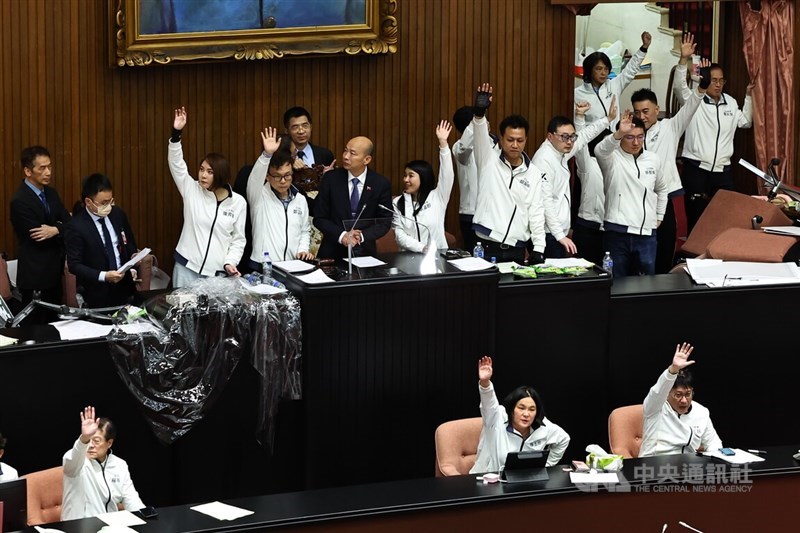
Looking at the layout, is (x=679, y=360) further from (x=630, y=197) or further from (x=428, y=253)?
(x=630, y=197)

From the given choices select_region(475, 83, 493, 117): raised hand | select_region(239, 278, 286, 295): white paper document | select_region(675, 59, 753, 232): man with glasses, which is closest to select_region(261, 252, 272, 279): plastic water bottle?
select_region(239, 278, 286, 295): white paper document

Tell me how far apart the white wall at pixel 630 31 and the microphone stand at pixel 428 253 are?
4801mm

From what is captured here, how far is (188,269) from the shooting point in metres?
8.02

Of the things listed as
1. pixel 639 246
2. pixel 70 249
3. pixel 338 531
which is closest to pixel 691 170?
pixel 639 246

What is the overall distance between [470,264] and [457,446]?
115 cm

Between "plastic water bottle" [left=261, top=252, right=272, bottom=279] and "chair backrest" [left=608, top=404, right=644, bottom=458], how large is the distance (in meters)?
1.87

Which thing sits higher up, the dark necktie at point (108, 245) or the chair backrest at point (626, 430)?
the dark necktie at point (108, 245)

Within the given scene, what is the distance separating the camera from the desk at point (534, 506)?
5.75m

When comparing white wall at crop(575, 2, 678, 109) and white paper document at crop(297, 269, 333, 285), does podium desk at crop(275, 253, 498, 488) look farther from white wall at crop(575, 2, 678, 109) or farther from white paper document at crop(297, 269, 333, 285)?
white wall at crop(575, 2, 678, 109)

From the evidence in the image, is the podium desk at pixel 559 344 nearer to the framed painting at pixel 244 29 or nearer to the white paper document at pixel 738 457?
the white paper document at pixel 738 457

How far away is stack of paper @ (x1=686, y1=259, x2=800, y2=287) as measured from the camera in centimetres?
820

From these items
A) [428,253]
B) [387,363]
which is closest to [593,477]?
[387,363]

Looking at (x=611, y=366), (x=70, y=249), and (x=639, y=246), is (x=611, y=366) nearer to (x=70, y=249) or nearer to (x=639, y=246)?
(x=639, y=246)

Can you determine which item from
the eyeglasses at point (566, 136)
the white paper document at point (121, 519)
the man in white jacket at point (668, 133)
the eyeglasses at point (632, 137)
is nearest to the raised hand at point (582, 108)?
the man in white jacket at point (668, 133)
